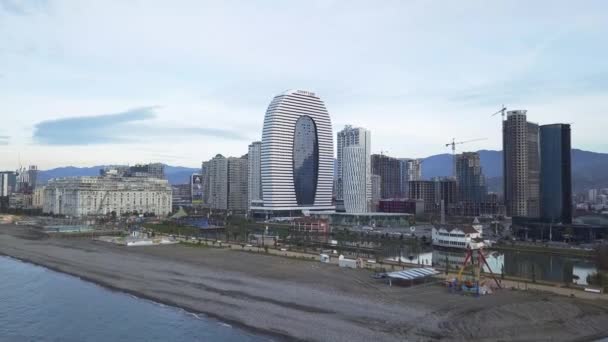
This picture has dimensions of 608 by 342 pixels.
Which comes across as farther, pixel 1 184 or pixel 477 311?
pixel 1 184

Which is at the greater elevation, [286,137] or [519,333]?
[286,137]

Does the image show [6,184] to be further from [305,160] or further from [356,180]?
[356,180]

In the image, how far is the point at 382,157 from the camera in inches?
6604

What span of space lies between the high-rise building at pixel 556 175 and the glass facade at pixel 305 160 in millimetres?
42779

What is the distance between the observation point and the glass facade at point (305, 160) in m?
→ 97.7

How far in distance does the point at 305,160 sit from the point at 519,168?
44.8 meters

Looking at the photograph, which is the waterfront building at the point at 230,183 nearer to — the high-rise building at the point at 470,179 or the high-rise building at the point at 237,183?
the high-rise building at the point at 237,183

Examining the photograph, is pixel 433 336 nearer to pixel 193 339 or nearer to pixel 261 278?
pixel 193 339

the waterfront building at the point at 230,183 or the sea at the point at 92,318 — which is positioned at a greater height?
the waterfront building at the point at 230,183

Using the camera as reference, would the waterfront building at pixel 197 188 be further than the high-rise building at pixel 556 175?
Yes

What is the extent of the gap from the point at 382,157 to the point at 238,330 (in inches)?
5902

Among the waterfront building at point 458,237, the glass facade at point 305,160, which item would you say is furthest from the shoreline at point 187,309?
the glass facade at point 305,160

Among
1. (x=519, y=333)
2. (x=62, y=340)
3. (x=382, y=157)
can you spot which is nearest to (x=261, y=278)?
(x=62, y=340)

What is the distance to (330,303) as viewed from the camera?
25000 millimetres
